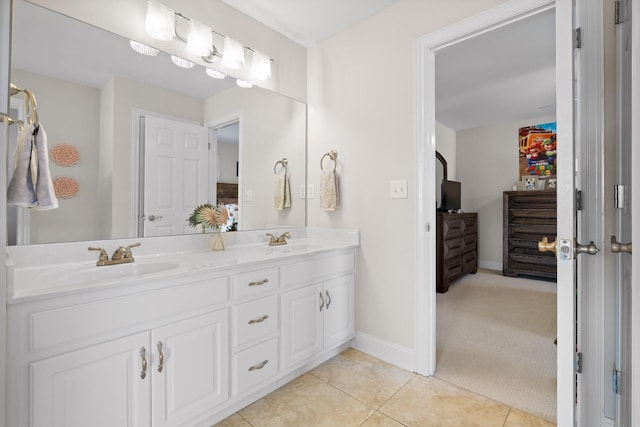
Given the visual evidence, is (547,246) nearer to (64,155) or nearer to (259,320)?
(259,320)

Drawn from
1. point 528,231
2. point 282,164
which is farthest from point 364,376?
point 528,231

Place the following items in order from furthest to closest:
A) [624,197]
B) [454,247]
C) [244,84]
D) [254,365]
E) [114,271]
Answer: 1. [454,247]
2. [244,84]
3. [254,365]
4. [114,271]
5. [624,197]

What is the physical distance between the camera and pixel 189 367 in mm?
1306

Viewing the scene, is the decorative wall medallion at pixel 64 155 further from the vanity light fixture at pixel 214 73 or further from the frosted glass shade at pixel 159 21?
the vanity light fixture at pixel 214 73

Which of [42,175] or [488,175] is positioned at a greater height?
[488,175]

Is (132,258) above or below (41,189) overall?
below

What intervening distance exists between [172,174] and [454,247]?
356 cm

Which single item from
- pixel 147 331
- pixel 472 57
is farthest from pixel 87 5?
pixel 472 57

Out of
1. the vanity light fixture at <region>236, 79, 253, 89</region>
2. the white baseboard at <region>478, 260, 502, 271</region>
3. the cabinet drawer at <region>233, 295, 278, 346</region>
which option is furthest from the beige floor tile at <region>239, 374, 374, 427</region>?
the white baseboard at <region>478, 260, 502, 271</region>

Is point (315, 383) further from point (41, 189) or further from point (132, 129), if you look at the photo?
point (132, 129)

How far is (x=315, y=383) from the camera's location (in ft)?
5.95

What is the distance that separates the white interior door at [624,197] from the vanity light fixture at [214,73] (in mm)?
1950

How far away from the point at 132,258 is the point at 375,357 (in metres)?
1.67

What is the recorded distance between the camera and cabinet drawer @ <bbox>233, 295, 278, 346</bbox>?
Answer: 4.88 feet
